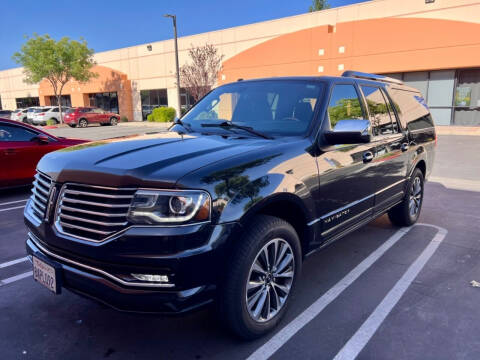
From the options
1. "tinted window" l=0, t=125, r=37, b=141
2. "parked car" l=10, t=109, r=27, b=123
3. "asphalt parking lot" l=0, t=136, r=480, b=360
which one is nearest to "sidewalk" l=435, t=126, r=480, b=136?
"asphalt parking lot" l=0, t=136, r=480, b=360

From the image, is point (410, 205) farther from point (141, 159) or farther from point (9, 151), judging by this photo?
point (9, 151)

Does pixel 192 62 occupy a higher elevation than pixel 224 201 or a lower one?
higher

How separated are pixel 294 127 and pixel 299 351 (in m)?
1.80

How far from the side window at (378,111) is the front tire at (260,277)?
72.1 inches

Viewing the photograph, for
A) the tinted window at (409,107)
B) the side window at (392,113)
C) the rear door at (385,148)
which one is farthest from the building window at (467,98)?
the side window at (392,113)

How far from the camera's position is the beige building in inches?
727

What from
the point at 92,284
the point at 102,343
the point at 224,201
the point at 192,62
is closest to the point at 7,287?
the point at 102,343

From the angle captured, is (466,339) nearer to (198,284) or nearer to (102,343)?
(198,284)

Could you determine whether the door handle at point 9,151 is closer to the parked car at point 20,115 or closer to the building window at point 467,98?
the building window at point 467,98

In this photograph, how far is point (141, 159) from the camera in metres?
2.42

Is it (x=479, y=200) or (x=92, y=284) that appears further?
(x=479, y=200)

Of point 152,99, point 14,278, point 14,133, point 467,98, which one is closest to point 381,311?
point 14,278

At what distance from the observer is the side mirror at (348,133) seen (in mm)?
3014

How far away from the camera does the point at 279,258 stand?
2.75 metres
